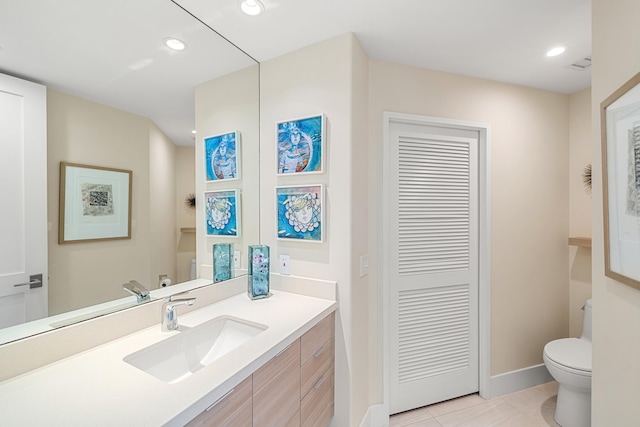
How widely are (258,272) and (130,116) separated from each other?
1.02m

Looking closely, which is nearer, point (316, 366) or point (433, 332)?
point (316, 366)

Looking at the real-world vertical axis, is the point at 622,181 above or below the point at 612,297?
above

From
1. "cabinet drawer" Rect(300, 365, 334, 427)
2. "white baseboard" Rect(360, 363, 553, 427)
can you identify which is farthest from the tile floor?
"cabinet drawer" Rect(300, 365, 334, 427)

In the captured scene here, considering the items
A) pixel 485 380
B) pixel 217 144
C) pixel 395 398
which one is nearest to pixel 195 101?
pixel 217 144

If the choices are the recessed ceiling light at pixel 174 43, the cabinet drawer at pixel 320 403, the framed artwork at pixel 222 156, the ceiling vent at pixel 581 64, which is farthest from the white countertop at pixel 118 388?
the ceiling vent at pixel 581 64

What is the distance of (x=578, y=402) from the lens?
5.61ft

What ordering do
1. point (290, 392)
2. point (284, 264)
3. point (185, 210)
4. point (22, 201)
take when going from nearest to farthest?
1. point (22, 201)
2. point (290, 392)
3. point (185, 210)
4. point (284, 264)

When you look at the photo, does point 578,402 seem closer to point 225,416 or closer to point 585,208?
point 585,208

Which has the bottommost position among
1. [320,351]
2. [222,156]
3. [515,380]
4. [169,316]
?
[515,380]

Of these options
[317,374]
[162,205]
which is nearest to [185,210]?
[162,205]

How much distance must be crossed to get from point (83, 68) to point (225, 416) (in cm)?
137

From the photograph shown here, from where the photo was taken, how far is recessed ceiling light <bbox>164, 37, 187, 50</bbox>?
134cm

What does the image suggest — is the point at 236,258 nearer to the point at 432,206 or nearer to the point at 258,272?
the point at 258,272

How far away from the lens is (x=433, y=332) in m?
1.99
